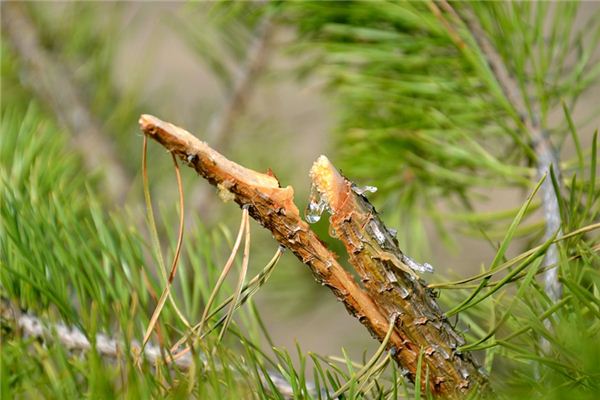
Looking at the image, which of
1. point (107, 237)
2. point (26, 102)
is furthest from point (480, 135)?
point (26, 102)

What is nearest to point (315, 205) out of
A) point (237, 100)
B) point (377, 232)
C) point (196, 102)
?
point (377, 232)

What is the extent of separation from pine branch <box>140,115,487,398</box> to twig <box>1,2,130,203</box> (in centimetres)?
33

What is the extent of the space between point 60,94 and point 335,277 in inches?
14.5

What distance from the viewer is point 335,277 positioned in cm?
19

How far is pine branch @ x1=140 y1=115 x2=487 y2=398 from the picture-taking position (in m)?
0.19

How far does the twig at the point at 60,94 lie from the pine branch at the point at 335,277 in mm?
327

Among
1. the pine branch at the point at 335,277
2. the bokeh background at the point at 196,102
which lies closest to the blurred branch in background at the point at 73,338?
the pine branch at the point at 335,277

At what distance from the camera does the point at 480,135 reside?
362 mm

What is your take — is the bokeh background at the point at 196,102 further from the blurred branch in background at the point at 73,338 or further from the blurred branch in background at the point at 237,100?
the blurred branch in background at the point at 73,338

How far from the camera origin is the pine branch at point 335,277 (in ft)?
0.62

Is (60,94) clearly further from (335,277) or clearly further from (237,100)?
(335,277)

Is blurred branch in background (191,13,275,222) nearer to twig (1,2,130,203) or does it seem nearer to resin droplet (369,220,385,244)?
twig (1,2,130,203)

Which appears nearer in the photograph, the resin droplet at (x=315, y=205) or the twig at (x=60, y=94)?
the resin droplet at (x=315, y=205)

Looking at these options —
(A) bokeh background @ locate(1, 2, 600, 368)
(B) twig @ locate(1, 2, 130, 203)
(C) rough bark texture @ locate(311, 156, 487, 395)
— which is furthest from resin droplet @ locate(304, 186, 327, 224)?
(B) twig @ locate(1, 2, 130, 203)
